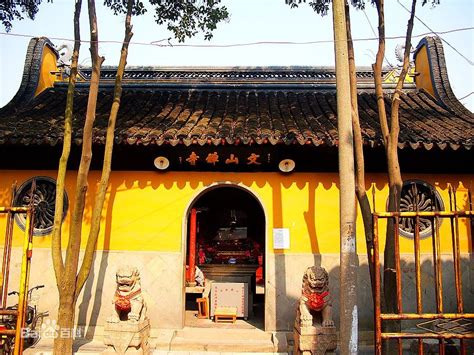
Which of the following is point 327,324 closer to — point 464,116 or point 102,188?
point 102,188

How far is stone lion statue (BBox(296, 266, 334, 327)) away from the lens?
18.9 ft

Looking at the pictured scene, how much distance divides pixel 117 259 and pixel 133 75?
17.8 feet

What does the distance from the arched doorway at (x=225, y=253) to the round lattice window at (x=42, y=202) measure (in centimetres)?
308

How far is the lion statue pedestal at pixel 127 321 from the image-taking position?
568 centimetres

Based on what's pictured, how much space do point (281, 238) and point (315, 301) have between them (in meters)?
1.57

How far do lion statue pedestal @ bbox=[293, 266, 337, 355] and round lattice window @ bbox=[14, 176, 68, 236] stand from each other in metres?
4.54

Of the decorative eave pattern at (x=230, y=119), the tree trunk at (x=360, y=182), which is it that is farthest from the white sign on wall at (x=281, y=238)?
the tree trunk at (x=360, y=182)

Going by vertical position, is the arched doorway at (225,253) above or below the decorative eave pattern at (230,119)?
below

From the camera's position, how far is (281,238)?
23.4 feet

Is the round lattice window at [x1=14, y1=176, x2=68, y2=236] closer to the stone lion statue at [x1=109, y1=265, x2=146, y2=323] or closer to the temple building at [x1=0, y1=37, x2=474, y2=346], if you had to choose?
the temple building at [x1=0, y1=37, x2=474, y2=346]

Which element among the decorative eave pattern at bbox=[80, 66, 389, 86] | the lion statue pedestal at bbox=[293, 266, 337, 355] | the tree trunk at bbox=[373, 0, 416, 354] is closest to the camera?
the tree trunk at bbox=[373, 0, 416, 354]

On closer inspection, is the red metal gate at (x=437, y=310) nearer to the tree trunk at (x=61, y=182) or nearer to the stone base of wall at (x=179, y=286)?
the stone base of wall at (x=179, y=286)

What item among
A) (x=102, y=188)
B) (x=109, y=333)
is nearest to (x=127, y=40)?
(x=102, y=188)

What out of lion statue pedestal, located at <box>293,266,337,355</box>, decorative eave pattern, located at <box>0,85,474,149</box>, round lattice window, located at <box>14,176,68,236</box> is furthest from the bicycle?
lion statue pedestal, located at <box>293,266,337,355</box>
